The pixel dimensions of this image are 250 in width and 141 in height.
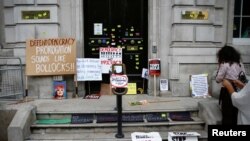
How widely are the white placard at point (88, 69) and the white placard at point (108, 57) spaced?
0.72 feet

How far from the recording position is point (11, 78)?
8.07 m

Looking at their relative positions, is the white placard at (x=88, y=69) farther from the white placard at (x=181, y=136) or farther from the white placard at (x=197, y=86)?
the white placard at (x=181, y=136)

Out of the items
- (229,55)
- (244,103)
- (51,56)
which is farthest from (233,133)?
(51,56)

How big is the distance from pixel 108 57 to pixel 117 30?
86 cm

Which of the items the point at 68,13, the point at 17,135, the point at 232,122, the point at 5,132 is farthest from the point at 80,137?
the point at 68,13

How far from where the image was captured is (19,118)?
5941mm

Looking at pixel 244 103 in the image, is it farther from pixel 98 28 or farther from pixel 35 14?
pixel 35 14

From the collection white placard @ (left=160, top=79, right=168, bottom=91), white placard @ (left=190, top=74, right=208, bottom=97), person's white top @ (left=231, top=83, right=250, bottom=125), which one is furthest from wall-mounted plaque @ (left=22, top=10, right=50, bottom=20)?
person's white top @ (left=231, top=83, right=250, bottom=125)

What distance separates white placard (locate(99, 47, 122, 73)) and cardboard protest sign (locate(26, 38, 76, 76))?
0.88 m

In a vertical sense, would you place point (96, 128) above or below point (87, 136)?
above

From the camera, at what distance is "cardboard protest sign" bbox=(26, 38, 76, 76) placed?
7.86 m

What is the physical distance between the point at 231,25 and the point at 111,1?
3661mm

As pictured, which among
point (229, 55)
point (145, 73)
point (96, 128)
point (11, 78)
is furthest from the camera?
point (145, 73)

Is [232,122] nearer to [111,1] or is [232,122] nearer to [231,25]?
[231,25]
